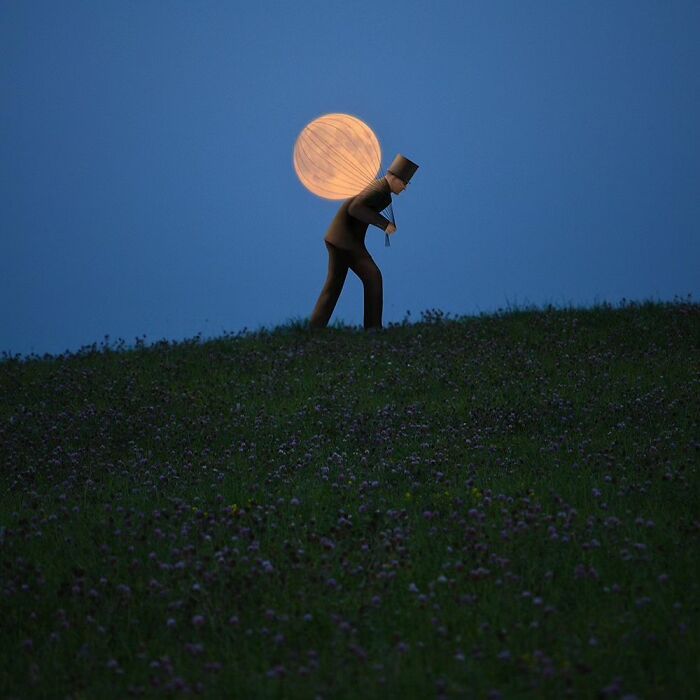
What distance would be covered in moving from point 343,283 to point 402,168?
2.65m

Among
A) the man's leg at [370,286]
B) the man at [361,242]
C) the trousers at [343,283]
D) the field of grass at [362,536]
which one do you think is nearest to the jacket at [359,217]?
the man at [361,242]

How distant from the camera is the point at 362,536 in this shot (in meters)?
7.36

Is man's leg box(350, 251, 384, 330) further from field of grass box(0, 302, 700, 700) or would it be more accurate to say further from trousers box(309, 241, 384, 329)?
field of grass box(0, 302, 700, 700)

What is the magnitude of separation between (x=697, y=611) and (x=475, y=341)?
36.3 ft

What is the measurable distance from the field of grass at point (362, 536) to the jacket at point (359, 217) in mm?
5176

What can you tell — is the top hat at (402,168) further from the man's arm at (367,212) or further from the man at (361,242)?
the man's arm at (367,212)

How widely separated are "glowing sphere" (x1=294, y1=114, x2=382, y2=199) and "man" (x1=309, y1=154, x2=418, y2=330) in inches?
18.7

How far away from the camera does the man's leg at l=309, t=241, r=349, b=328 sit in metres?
19.1

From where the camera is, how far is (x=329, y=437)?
11.1m

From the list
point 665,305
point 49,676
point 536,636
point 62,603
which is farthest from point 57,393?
point 665,305

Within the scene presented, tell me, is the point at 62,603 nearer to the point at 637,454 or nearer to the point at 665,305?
the point at 637,454

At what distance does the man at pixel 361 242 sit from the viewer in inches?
738

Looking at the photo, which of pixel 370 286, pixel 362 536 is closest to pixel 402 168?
pixel 370 286

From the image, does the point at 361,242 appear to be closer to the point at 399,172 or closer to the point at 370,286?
the point at 370,286
